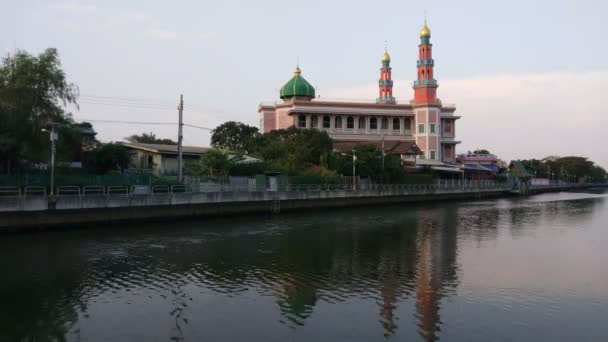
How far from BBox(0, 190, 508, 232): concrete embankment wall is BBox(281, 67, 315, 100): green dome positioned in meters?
34.4

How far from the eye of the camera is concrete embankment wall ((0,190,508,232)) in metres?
33.4

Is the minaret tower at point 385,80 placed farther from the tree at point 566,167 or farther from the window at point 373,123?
the tree at point 566,167

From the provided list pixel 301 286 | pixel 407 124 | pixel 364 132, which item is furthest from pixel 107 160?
pixel 407 124

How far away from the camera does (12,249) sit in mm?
27203

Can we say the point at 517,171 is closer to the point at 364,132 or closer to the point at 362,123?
the point at 362,123

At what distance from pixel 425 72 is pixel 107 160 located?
197 ft

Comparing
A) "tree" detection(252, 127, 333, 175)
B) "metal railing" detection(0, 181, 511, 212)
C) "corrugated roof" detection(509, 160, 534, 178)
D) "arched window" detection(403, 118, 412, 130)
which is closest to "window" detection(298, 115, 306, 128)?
"arched window" detection(403, 118, 412, 130)

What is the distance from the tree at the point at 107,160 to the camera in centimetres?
5141

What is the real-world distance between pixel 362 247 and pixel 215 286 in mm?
11723

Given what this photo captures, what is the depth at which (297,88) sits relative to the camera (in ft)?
310

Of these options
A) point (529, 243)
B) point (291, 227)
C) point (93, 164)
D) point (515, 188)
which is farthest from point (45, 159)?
point (515, 188)

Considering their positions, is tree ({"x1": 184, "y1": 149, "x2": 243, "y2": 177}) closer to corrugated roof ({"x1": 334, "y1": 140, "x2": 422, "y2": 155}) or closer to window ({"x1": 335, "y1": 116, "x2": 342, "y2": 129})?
corrugated roof ({"x1": 334, "y1": 140, "x2": 422, "y2": 155})

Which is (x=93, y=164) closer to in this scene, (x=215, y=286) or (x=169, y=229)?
(x=169, y=229)

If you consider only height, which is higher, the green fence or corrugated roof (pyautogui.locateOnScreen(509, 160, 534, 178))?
corrugated roof (pyautogui.locateOnScreen(509, 160, 534, 178))
